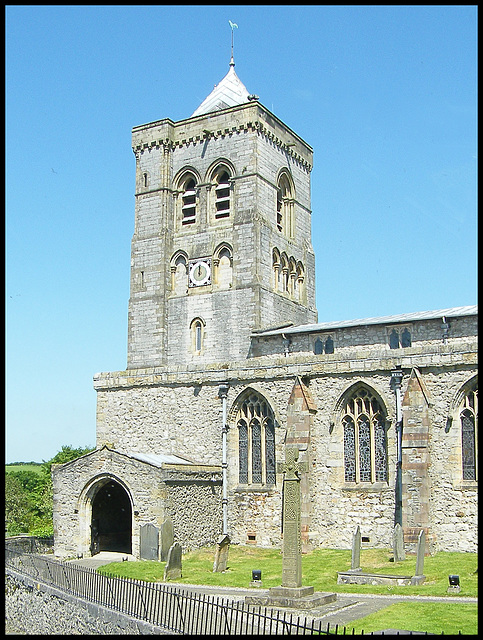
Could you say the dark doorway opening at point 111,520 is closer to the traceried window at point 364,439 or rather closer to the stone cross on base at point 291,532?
the traceried window at point 364,439

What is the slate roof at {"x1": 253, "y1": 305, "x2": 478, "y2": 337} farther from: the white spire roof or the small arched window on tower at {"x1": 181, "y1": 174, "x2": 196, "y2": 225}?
the white spire roof

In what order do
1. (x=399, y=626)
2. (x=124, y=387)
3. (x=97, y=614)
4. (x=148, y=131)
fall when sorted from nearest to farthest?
(x=399, y=626), (x=97, y=614), (x=124, y=387), (x=148, y=131)

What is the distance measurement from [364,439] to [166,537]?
7.97 meters

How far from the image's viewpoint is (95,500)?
97.8 feet

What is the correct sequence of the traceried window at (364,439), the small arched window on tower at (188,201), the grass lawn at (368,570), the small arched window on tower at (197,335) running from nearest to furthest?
the grass lawn at (368,570) → the traceried window at (364,439) → the small arched window on tower at (197,335) → the small arched window on tower at (188,201)

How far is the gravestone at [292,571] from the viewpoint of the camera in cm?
1720

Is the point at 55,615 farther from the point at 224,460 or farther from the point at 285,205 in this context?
the point at 285,205

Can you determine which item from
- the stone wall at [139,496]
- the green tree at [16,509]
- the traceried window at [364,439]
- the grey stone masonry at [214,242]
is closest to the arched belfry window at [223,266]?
the grey stone masonry at [214,242]

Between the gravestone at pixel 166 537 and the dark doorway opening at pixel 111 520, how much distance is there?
374cm

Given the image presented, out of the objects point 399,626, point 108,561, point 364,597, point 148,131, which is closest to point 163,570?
point 108,561

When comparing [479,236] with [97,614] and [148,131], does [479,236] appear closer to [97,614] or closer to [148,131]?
[97,614]

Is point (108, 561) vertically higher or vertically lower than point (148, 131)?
lower

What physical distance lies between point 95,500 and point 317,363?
10204mm

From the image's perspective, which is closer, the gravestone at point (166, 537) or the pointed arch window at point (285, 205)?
the gravestone at point (166, 537)
